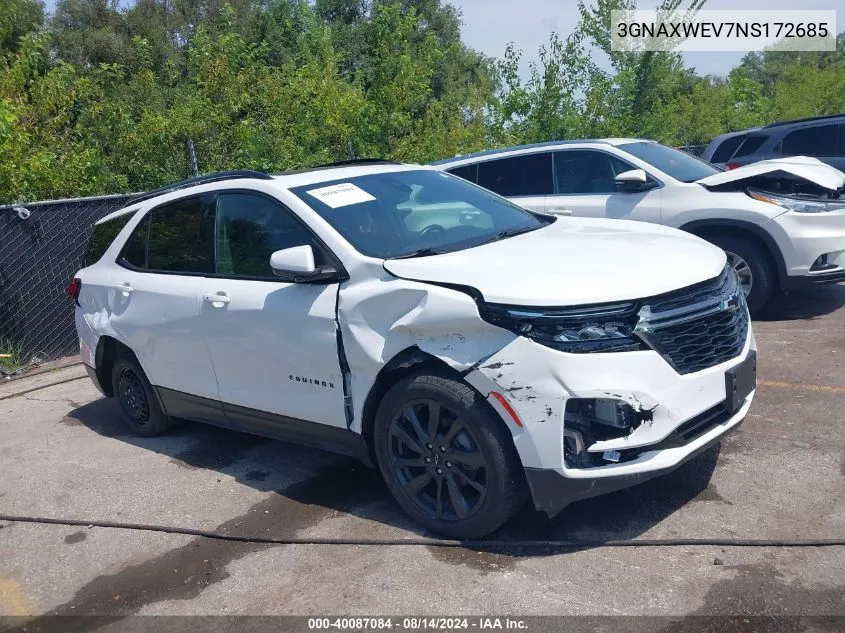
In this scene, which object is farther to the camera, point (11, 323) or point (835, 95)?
point (835, 95)

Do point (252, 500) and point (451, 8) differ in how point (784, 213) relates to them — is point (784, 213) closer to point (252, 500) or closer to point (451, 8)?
point (252, 500)

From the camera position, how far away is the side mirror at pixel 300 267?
14.3 feet

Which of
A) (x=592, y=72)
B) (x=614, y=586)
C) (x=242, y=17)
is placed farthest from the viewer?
(x=242, y=17)

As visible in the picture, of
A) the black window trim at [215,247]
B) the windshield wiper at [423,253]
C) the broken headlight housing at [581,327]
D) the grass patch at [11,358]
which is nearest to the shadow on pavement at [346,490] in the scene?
the broken headlight housing at [581,327]

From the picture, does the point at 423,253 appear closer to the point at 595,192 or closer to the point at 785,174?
the point at 595,192

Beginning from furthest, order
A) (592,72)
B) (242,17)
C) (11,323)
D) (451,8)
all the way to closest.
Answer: (451,8)
(242,17)
(592,72)
(11,323)

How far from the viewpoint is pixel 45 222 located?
880cm

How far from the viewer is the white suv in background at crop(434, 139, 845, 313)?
7578 millimetres

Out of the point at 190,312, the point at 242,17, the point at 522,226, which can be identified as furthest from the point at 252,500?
the point at 242,17

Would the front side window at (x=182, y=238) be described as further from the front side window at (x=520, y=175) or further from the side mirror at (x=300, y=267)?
the front side window at (x=520, y=175)

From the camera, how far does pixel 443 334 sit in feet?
12.9

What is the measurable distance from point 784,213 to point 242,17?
30986mm

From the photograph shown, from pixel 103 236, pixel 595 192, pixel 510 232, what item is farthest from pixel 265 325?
pixel 595 192

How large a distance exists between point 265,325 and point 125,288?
1703mm
